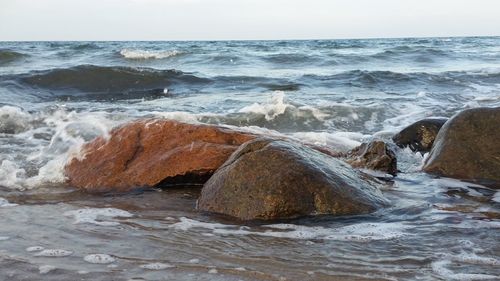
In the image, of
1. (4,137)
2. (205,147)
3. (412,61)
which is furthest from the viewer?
(412,61)

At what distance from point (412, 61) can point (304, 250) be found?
19005mm

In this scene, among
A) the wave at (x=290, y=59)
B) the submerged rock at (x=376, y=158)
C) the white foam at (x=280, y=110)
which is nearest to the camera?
the submerged rock at (x=376, y=158)

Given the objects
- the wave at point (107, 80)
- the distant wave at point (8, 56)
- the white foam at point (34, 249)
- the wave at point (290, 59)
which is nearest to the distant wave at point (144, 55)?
the distant wave at point (8, 56)

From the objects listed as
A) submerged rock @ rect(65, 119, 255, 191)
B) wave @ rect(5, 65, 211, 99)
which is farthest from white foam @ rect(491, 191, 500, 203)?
wave @ rect(5, 65, 211, 99)

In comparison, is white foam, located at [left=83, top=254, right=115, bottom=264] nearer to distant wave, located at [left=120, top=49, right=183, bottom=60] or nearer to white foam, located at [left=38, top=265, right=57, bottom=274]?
white foam, located at [left=38, top=265, right=57, bottom=274]

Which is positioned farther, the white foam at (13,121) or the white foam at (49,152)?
the white foam at (13,121)

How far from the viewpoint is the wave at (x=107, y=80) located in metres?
12.6

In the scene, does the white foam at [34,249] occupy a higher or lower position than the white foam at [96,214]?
higher

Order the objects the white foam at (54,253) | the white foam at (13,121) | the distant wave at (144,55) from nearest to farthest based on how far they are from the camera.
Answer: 1. the white foam at (54,253)
2. the white foam at (13,121)
3. the distant wave at (144,55)

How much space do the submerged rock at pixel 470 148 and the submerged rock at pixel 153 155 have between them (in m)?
1.70

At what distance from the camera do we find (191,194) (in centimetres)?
441

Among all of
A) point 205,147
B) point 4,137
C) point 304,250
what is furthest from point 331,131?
point 304,250

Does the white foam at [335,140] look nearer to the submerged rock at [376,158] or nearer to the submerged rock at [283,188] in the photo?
the submerged rock at [376,158]

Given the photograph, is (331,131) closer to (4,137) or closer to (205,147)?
(205,147)
